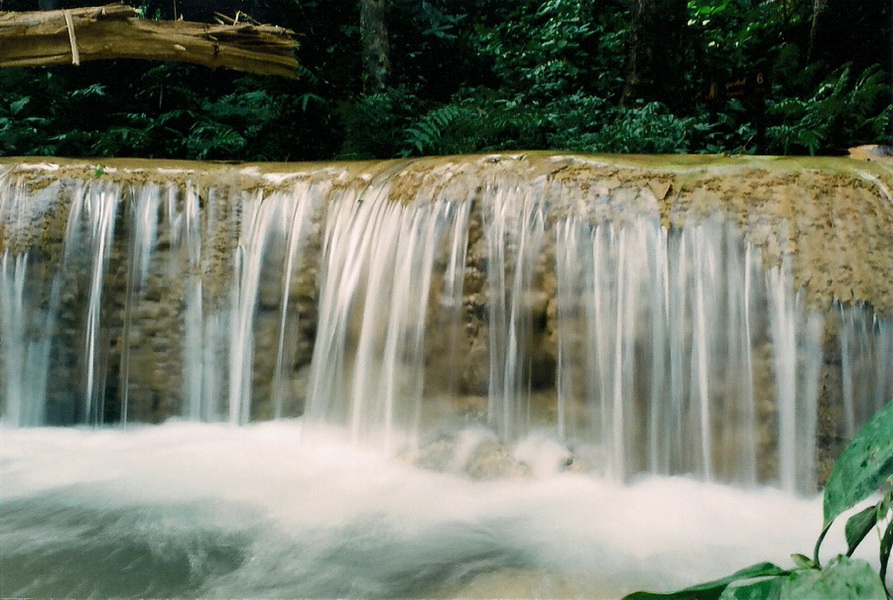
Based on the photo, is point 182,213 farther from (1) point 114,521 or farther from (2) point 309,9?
(2) point 309,9

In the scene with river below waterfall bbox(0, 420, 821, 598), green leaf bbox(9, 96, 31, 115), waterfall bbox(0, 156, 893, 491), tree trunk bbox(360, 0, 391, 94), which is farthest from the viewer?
tree trunk bbox(360, 0, 391, 94)

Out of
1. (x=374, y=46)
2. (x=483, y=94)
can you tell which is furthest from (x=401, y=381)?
(x=374, y=46)

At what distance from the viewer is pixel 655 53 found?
644 cm

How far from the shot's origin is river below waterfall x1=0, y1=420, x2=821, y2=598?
2.32 meters

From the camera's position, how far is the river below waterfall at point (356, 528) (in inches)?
91.3

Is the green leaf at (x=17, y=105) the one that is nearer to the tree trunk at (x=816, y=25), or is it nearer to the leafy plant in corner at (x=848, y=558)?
the leafy plant in corner at (x=848, y=558)

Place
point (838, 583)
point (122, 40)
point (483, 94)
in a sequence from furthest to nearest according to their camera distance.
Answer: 1. point (483, 94)
2. point (122, 40)
3. point (838, 583)

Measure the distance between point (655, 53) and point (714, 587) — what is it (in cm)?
609

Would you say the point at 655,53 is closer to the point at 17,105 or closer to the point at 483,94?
the point at 483,94

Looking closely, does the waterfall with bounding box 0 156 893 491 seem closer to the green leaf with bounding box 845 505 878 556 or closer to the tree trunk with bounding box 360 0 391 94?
the green leaf with bounding box 845 505 878 556

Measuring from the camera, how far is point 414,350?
3633 mm

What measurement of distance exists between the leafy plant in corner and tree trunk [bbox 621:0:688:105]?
578cm

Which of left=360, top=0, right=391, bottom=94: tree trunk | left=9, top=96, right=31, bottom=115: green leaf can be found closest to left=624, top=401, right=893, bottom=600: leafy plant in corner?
left=360, top=0, right=391, bottom=94: tree trunk

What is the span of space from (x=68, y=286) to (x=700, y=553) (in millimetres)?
4123
